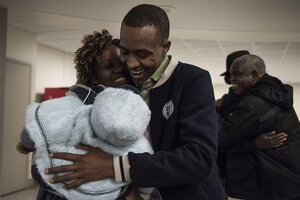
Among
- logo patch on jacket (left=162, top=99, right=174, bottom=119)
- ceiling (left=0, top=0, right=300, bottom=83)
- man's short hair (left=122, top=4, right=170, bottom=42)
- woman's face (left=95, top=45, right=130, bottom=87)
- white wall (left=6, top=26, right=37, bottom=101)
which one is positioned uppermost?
ceiling (left=0, top=0, right=300, bottom=83)

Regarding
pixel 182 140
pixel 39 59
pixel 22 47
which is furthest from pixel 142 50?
pixel 39 59

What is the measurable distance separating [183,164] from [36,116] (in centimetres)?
44

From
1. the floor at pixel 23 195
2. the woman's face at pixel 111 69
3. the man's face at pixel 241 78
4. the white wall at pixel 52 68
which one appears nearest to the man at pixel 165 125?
the woman's face at pixel 111 69

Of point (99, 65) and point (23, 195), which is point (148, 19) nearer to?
point (99, 65)

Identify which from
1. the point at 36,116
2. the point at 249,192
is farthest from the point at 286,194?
the point at 36,116

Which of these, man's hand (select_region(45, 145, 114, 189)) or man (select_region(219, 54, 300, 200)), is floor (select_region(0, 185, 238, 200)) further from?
man's hand (select_region(45, 145, 114, 189))

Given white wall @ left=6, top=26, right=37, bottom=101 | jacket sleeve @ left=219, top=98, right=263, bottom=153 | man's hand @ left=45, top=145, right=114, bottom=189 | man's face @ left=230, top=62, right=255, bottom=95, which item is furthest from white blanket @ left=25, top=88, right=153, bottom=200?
white wall @ left=6, top=26, right=37, bottom=101

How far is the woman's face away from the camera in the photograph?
1.28m

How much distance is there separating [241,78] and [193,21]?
3.29m

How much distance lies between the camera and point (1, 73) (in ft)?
Result: 14.6

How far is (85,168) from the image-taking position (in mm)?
949

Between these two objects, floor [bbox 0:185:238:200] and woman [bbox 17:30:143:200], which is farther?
floor [bbox 0:185:238:200]

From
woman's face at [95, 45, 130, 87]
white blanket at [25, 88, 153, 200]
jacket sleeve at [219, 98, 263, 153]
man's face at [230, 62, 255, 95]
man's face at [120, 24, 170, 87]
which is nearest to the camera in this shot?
white blanket at [25, 88, 153, 200]

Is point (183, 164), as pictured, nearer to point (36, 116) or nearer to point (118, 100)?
point (118, 100)
